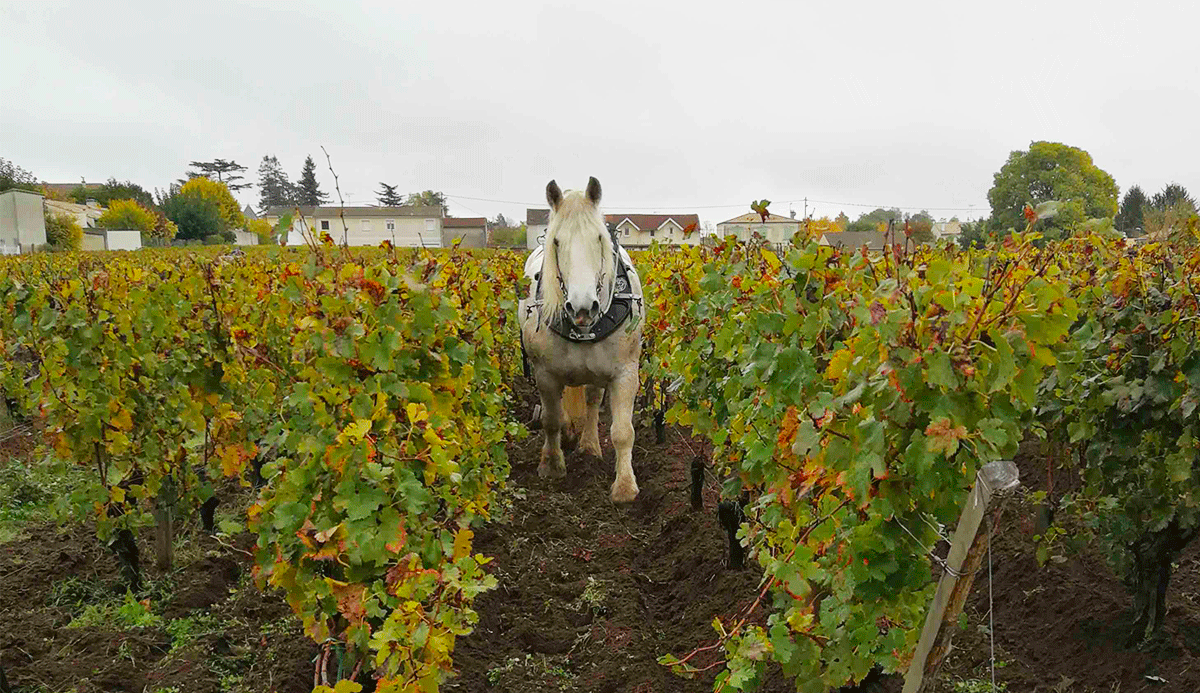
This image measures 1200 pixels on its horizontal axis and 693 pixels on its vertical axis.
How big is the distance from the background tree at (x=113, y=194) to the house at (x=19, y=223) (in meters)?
26.9

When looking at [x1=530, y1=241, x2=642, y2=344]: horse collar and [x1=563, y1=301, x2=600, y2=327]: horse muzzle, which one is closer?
[x1=563, y1=301, x2=600, y2=327]: horse muzzle

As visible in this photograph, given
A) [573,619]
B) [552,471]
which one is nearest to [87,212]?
[552,471]

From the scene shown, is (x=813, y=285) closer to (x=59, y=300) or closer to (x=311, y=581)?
(x=311, y=581)

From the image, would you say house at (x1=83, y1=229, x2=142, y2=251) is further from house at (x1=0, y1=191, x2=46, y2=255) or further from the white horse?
the white horse

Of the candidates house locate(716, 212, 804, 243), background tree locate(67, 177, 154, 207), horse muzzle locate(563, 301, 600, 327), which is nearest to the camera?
house locate(716, 212, 804, 243)

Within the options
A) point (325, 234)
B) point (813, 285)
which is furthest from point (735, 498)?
point (325, 234)

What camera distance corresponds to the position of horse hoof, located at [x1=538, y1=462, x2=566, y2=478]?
6176 millimetres

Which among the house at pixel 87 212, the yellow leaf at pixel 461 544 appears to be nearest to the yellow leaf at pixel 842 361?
the yellow leaf at pixel 461 544

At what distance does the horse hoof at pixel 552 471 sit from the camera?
6176 mm

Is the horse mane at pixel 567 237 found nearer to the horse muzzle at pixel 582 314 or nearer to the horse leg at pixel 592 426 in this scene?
the horse muzzle at pixel 582 314

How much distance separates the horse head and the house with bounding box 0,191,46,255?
35730 mm

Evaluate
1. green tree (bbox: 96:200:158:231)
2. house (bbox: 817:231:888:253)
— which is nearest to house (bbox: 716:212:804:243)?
house (bbox: 817:231:888:253)

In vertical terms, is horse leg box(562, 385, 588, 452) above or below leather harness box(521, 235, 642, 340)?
below

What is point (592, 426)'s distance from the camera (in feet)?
22.2
